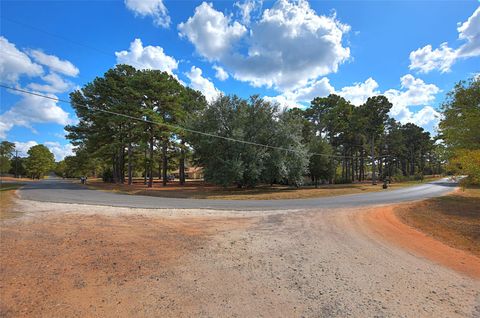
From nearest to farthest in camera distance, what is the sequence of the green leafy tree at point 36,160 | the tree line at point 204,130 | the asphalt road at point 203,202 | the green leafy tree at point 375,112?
the asphalt road at point 203,202 < the tree line at point 204,130 < the green leafy tree at point 375,112 < the green leafy tree at point 36,160

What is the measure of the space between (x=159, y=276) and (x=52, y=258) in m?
2.74

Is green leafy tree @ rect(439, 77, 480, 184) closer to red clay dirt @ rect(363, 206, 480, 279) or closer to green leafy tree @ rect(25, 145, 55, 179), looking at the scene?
red clay dirt @ rect(363, 206, 480, 279)

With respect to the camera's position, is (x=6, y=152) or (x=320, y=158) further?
(x=6, y=152)

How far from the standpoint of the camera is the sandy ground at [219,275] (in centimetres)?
359

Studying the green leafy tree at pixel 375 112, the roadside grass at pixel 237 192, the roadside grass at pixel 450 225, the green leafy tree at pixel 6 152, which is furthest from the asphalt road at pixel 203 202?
the green leafy tree at pixel 6 152

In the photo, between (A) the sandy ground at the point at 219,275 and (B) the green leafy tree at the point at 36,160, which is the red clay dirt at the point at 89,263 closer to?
(A) the sandy ground at the point at 219,275

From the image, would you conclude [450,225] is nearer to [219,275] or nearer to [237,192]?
[219,275]

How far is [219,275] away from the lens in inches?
186

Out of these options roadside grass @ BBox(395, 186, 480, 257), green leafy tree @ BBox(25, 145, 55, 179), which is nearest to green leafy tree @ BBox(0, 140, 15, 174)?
green leafy tree @ BBox(25, 145, 55, 179)

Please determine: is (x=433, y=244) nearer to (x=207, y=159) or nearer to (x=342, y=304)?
(x=342, y=304)

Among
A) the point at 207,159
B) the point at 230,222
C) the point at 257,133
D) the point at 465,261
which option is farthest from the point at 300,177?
the point at 465,261

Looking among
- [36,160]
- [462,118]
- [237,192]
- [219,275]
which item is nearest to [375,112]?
[462,118]

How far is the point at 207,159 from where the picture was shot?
1062 inches

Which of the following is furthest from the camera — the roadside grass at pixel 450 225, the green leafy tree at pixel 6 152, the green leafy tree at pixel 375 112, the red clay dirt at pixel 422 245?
the green leafy tree at pixel 6 152
